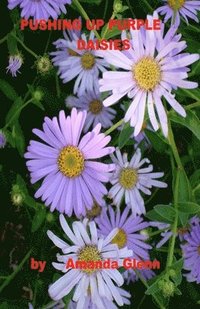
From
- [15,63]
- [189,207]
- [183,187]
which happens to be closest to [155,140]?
[183,187]

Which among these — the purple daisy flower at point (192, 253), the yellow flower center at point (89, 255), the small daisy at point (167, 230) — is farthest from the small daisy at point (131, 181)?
the yellow flower center at point (89, 255)

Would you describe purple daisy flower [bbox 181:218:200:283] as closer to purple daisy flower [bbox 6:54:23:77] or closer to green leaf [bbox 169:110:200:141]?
green leaf [bbox 169:110:200:141]

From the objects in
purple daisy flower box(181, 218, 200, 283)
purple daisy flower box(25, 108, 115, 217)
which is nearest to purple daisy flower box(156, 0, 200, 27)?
purple daisy flower box(25, 108, 115, 217)

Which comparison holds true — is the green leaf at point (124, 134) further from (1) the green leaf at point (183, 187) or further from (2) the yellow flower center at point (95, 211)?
(2) the yellow flower center at point (95, 211)

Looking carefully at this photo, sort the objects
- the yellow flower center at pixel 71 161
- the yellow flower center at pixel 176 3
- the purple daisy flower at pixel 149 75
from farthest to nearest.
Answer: the yellow flower center at pixel 176 3
the yellow flower center at pixel 71 161
the purple daisy flower at pixel 149 75

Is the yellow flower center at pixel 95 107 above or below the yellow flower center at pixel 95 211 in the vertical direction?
above

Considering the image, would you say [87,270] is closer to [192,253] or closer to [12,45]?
[192,253]

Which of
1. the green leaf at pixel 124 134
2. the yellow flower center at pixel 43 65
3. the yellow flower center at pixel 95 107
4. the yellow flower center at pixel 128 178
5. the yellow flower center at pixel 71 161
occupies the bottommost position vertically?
the yellow flower center at pixel 71 161
